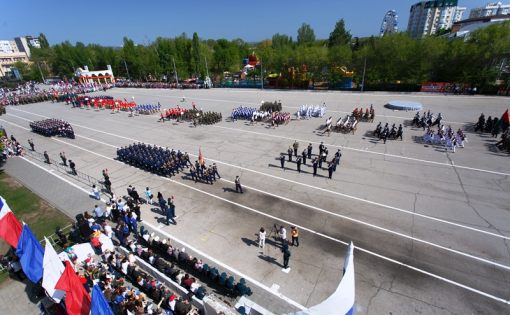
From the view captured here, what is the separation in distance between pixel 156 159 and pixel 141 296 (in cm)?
1280

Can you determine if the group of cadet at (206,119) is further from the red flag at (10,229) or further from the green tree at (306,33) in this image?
the green tree at (306,33)

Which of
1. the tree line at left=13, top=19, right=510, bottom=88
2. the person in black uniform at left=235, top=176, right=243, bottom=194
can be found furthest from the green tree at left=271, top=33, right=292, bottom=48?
the person in black uniform at left=235, top=176, right=243, bottom=194

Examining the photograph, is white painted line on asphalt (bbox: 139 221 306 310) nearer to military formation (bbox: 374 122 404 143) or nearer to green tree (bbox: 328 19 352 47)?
military formation (bbox: 374 122 404 143)

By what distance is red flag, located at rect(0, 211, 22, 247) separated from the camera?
1135 centimetres

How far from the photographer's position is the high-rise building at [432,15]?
15062cm

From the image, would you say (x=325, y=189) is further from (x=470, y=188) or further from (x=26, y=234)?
(x=26, y=234)

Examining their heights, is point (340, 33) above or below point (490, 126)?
above

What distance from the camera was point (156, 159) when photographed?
68.6 ft

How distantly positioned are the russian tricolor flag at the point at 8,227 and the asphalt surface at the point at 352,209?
15.5ft

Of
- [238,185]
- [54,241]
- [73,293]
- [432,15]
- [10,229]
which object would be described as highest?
[432,15]

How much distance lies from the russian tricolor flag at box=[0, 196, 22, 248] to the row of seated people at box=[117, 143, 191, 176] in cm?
949


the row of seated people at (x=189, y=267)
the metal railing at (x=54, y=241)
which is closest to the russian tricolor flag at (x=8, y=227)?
the metal railing at (x=54, y=241)

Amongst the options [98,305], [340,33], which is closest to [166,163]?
[98,305]

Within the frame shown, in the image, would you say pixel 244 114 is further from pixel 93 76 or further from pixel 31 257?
pixel 93 76
